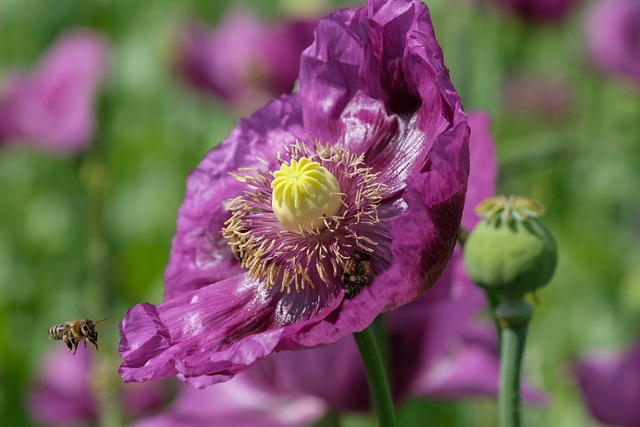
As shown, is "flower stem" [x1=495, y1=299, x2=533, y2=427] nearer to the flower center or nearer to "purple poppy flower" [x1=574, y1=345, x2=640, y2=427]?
the flower center

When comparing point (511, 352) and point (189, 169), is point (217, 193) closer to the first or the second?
point (511, 352)

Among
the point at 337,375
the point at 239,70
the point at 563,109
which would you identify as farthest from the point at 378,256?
the point at 563,109

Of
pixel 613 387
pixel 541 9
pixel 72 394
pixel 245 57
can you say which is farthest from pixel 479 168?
pixel 541 9

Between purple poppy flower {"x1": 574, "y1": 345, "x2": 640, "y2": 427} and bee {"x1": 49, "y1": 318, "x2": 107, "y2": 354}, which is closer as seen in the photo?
bee {"x1": 49, "y1": 318, "x2": 107, "y2": 354}

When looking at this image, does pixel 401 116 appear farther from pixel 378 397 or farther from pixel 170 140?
pixel 170 140

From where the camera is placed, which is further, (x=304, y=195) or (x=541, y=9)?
(x=541, y=9)

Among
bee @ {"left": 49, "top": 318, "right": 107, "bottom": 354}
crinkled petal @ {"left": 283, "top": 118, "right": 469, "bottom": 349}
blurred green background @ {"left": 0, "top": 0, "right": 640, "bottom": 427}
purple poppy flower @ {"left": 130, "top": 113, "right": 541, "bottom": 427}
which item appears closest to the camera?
crinkled petal @ {"left": 283, "top": 118, "right": 469, "bottom": 349}

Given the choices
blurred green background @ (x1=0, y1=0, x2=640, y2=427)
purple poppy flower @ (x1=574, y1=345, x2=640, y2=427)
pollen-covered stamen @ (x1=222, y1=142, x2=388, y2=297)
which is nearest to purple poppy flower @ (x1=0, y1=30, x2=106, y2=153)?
blurred green background @ (x1=0, y1=0, x2=640, y2=427)
